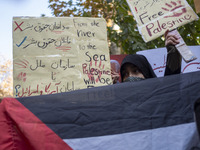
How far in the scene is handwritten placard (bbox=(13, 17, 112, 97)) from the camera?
97.2 inches

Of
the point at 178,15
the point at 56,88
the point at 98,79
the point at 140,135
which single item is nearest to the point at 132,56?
the point at 98,79

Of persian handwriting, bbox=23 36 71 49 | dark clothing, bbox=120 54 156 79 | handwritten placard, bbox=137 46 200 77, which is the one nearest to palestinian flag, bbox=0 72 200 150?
dark clothing, bbox=120 54 156 79

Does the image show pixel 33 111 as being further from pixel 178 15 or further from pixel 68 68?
pixel 178 15

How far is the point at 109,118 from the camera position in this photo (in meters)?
1.76

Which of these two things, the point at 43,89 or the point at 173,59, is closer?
the point at 173,59

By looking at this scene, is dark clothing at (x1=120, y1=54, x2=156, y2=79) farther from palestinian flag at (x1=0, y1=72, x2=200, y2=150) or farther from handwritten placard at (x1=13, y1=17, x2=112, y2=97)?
palestinian flag at (x1=0, y1=72, x2=200, y2=150)

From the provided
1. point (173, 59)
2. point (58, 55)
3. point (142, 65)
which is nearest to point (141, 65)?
point (142, 65)

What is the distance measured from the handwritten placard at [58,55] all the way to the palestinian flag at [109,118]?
2.11 feet

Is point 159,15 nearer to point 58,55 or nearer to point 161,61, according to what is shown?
point 161,61

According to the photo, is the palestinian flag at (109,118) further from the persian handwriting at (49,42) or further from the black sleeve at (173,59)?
the persian handwriting at (49,42)

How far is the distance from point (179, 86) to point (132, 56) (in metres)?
0.97

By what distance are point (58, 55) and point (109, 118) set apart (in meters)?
1.09

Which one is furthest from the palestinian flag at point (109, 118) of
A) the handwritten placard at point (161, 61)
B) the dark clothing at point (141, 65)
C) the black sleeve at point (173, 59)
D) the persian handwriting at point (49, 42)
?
the handwritten placard at point (161, 61)

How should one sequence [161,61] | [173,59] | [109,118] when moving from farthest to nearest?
[161,61], [173,59], [109,118]
